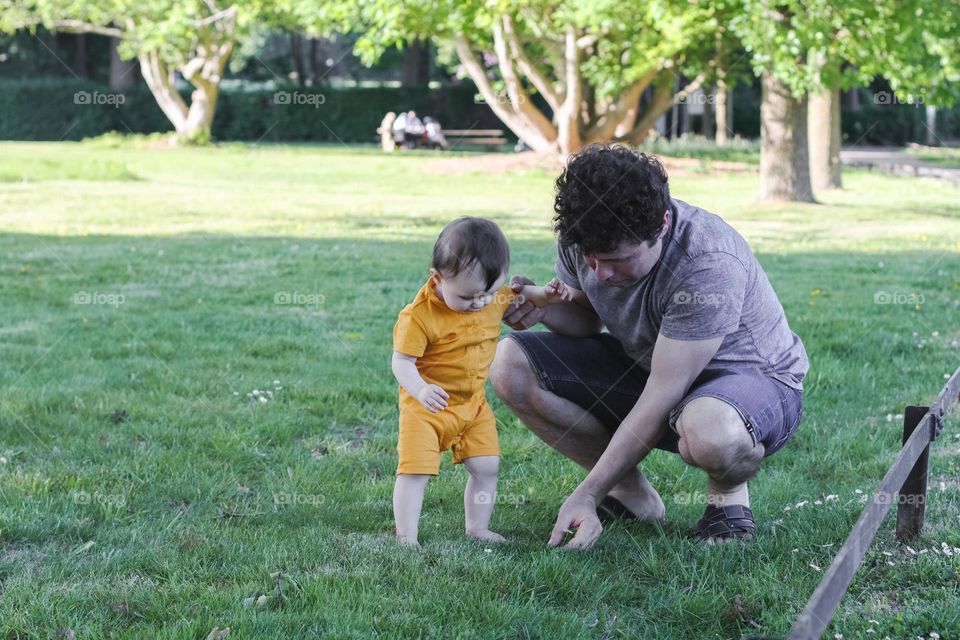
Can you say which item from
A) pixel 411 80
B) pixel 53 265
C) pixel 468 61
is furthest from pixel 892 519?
pixel 411 80

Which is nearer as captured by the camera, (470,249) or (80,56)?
(470,249)

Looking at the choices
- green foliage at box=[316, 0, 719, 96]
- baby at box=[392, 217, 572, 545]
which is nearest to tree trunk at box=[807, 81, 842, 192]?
green foliage at box=[316, 0, 719, 96]

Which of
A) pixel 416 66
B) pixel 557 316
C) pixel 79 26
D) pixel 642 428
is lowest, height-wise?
pixel 642 428

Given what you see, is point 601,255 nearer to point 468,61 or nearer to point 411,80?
point 468,61

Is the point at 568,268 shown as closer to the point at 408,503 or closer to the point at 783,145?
the point at 408,503

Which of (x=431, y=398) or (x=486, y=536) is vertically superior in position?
(x=431, y=398)

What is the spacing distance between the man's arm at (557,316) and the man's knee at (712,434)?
26.2 inches

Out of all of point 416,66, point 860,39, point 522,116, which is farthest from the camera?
point 416,66

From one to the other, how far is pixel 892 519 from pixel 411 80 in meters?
36.3

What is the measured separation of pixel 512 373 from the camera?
12.2 ft

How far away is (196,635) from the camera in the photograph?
2789 mm

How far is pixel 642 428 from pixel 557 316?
64cm

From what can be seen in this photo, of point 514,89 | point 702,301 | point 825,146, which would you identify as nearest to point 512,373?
point 702,301

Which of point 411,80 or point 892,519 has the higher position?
point 411,80
